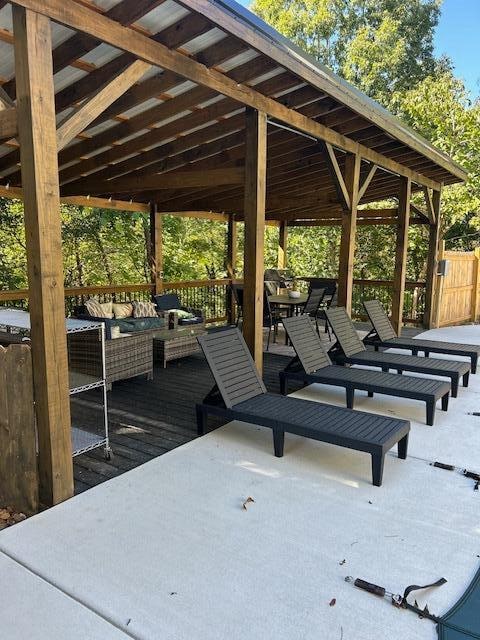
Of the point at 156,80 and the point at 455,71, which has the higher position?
the point at 455,71

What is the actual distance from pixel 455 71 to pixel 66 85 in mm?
20711

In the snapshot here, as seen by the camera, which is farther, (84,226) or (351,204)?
(84,226)

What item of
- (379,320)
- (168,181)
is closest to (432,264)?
(379,320)

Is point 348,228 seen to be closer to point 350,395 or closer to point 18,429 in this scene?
point 350,395

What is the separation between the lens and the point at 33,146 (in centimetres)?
251

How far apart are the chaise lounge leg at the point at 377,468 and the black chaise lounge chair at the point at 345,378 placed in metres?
1.34

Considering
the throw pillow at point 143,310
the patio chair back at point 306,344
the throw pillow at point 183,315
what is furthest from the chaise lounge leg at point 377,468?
the throw pillow at point 183,315

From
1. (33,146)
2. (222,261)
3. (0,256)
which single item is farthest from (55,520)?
(222,261)

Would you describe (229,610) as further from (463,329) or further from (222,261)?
(222,261)

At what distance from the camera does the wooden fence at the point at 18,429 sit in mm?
2762

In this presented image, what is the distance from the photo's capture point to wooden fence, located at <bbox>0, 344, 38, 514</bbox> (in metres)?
2.76

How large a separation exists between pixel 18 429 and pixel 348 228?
4954 mm

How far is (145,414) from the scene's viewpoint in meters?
4.50

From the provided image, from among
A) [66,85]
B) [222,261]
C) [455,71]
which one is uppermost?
[455,71]
